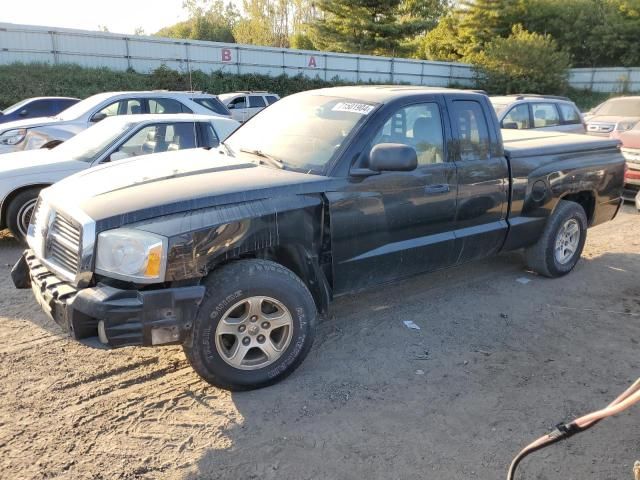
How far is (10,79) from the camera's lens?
20156mm

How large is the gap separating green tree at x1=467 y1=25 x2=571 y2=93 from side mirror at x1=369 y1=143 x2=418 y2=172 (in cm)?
3535

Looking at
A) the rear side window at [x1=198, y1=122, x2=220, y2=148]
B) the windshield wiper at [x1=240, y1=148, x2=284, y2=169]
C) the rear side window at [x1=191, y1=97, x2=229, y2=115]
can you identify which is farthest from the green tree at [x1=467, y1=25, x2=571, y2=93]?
the windshield wiper at [x1=240, y1=148, x2=284, y2=169]

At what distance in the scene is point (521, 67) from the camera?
35.7m

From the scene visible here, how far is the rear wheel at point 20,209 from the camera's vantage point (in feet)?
19.9

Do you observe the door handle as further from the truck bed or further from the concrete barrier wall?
the concrete barrier wall

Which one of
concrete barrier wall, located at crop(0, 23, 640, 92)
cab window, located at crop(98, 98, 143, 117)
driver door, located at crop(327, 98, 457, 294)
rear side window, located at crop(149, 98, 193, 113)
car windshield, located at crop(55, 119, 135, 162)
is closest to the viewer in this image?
driver door, located at crop(327, 98, 457, 294)

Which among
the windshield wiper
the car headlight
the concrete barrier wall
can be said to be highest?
the concrete barrier wall

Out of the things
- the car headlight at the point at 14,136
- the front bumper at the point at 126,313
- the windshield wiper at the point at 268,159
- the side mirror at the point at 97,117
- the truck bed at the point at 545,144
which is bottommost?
the front bumper at the point at 126,313

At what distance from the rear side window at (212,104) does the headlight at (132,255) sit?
830 cm

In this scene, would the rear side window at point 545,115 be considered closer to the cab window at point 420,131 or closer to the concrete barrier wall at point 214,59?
the cab window at point 420,131

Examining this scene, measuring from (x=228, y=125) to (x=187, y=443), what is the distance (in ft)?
17.6

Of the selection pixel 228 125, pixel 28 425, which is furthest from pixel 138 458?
pixel 228 125

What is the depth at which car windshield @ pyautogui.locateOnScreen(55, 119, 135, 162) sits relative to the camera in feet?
21.1

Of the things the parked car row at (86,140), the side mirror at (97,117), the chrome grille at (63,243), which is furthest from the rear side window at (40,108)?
the chrome grille at (63,243)
